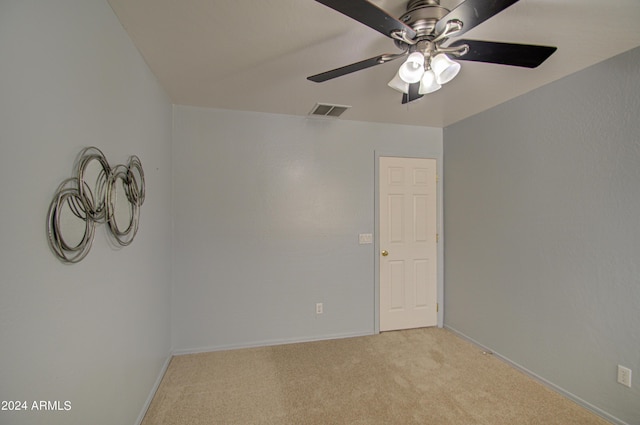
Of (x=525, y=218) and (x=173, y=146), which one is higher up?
(x=173, y=146)

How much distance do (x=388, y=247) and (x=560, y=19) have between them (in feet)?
7.77

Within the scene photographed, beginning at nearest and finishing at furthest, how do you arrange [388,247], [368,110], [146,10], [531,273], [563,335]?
[146,10], [563,335], [531,273], [368,110], [388,247]

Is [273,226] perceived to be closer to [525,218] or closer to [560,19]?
[525,218]

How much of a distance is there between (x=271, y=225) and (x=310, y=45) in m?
1.77

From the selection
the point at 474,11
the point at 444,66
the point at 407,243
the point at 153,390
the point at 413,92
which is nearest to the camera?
the point at 474,11

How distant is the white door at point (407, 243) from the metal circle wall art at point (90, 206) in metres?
2.45

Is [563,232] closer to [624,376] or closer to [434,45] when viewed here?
[624,376]

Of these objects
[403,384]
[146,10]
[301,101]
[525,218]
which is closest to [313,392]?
[403,384]

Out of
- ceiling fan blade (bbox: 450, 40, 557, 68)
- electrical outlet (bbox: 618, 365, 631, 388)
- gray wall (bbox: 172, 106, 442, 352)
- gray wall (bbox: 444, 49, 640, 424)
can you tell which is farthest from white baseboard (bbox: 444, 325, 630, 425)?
ceiling fan blade (bbox: 450, 40, 557, 68)

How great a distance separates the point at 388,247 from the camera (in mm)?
Answer: 3367

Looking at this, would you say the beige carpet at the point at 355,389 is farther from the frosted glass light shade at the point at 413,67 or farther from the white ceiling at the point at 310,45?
the white ceiling at the point at 310,45

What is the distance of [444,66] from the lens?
4.44 feet

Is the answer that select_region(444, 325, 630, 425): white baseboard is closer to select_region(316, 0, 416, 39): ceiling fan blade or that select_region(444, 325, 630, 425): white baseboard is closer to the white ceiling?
the white ceiling

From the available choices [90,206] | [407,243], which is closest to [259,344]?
[407,243]
